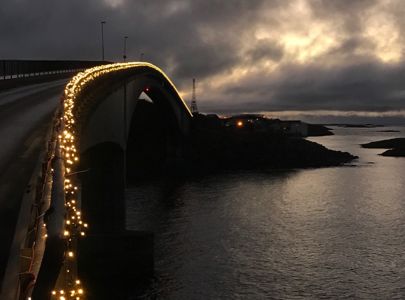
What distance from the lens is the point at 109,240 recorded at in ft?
113

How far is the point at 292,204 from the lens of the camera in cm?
6462

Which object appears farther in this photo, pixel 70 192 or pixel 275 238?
pixel 275 238

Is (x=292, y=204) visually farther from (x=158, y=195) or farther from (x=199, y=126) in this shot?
(x=199, y=126)

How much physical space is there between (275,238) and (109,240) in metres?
17.0

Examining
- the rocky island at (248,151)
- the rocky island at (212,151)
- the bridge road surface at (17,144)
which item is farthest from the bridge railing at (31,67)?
the rocky island at (248,151)

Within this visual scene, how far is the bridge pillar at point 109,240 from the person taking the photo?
32.9 meters

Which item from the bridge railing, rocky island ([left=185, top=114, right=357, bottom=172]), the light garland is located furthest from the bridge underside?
rocky island ([left=185, top=114, right=357, bottom=172])

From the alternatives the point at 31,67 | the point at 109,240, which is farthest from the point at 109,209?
the point at 31,67

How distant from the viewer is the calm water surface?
32250 millimetres

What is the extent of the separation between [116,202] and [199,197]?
32.4 m

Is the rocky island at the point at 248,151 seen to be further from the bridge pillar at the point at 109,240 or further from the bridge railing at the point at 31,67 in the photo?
the bridge pillar at the point at 109,240

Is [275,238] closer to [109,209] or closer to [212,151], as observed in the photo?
[109,209]

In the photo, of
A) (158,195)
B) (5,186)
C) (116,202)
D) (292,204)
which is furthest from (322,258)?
(158,195)

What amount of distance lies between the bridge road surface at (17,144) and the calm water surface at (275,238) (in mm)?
14186
